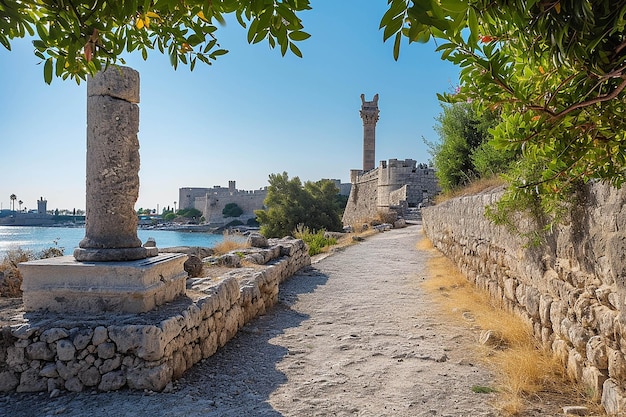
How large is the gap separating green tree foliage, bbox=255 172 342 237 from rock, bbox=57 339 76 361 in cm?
2085

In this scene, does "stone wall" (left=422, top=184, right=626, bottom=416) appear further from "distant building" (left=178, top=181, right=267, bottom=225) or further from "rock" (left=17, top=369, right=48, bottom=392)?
"distant building" (left=178, top=181, right=267, bottom=225)

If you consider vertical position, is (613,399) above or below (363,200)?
below

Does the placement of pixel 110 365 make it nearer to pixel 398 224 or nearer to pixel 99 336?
pixel 99 336

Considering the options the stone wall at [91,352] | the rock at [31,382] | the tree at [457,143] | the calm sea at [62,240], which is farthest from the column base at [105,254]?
the tree at [457,143]

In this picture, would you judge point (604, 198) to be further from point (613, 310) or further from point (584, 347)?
point (584, 347)

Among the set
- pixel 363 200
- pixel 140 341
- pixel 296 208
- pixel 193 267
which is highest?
pixel 363 200

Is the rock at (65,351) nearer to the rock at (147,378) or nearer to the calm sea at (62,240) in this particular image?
the rock at (147,378)

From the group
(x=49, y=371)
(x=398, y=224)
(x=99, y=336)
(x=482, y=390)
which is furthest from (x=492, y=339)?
(x=398, y=224)

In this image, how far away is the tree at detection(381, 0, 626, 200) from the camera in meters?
1.12

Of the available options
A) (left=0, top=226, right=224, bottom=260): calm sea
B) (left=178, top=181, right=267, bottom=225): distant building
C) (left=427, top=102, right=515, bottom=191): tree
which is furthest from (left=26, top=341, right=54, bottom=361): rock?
(left=178, top=181, right=267, bottom=225): distant building

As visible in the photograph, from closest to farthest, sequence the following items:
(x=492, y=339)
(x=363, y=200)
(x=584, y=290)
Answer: (x=584, y=290) → (x=492, y=339) → (x=363, y=200)

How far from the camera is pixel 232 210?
5619 cm

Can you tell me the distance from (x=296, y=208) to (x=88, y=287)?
21.5 metres

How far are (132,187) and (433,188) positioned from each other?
24265 mm
